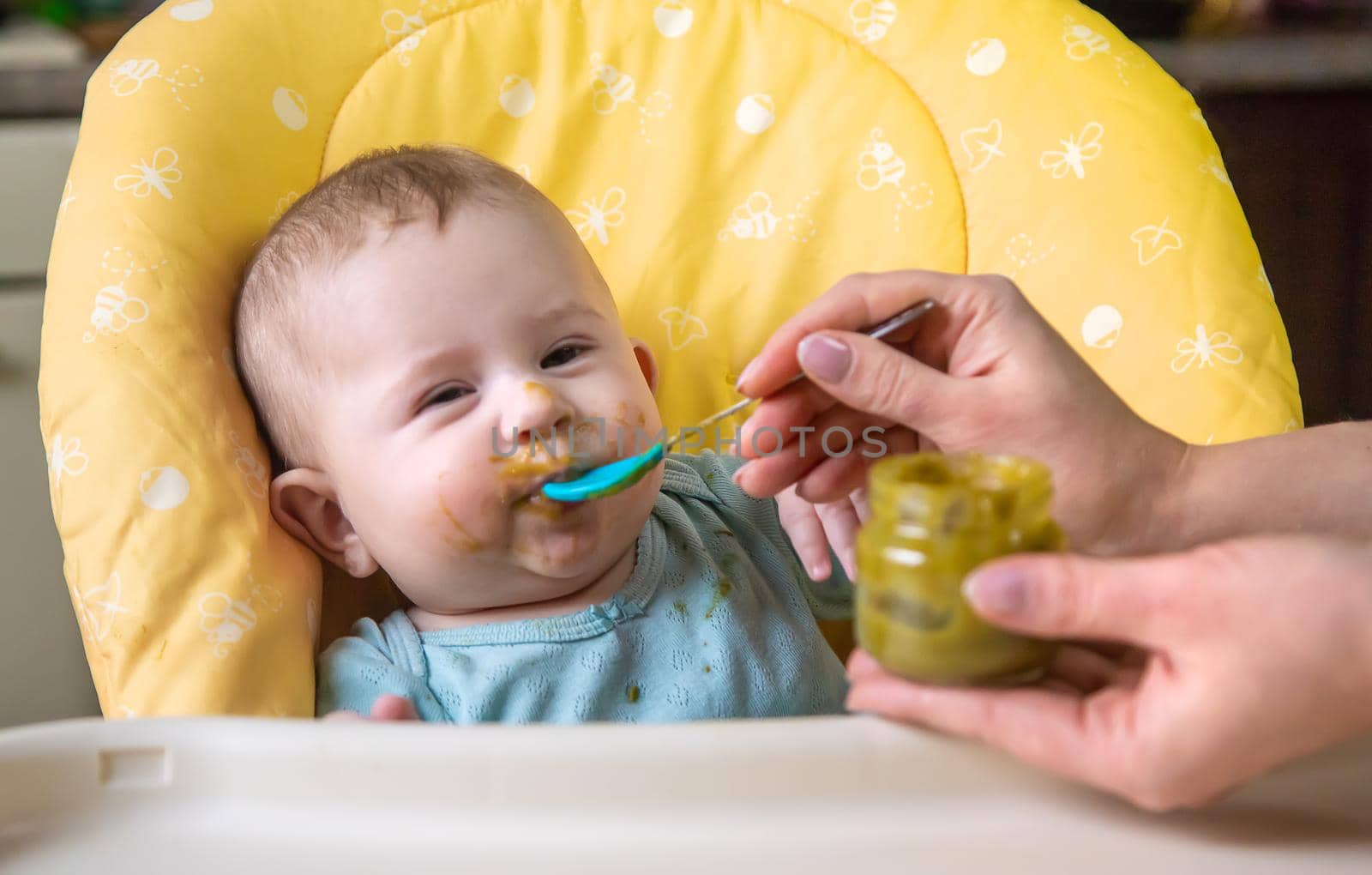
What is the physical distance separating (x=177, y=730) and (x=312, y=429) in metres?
0.40

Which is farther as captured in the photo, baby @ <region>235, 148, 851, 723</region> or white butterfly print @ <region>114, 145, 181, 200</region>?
white butterfly print @ <region>114, 145, 181, 200</region>

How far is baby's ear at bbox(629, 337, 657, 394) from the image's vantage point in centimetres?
110

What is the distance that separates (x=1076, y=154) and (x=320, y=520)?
76cm

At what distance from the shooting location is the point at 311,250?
96 cm

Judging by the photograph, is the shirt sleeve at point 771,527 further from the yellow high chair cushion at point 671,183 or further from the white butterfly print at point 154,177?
the white butterfly print at point 154,177

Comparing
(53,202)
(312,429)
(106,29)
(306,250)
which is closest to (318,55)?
(306,250)

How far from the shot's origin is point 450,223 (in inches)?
37.4

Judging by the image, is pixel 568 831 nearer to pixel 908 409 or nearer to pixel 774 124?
pixel 908 409

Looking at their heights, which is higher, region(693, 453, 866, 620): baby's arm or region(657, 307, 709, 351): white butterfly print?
region(657, 307, 709, 351): white butterfly print

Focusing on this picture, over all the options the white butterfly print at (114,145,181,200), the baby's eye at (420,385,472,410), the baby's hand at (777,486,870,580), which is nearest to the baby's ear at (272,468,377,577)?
the baby's eye at (420,385,472,410)

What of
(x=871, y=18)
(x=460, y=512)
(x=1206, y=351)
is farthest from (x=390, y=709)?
(x=871, y=18)

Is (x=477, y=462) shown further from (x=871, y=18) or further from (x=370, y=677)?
(x=871, y=18)

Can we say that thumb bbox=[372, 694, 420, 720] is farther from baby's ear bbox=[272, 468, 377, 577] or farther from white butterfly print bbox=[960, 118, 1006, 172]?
white butterfly print bbox=[960, 118, 1006, 172]

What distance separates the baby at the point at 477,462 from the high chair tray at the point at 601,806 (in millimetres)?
320
